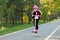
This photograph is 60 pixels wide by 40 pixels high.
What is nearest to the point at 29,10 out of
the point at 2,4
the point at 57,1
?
the point at 2,4

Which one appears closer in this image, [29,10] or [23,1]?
[23,1]

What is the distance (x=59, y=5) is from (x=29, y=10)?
57.7 m

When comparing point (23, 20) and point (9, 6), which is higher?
point (9, 6)

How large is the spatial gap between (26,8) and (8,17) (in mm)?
8846

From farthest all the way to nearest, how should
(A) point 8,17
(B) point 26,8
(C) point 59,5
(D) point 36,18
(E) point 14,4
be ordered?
(C) point 59,5, (B) point 26,8, (E) point 14,4, (A) point 8,17, (D) point 36,18

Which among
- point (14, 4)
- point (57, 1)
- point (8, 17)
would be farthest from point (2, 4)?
point (57, 1)

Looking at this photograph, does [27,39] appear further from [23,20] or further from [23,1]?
[23,20]

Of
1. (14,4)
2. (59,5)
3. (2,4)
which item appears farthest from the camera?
(59,5)

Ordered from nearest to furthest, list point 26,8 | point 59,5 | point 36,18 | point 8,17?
point 36,18 < point 8,17 < point 26,8 < point 59,5

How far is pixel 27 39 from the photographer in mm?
15969

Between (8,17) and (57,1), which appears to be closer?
(8,17)

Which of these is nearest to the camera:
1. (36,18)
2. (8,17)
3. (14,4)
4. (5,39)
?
(5,39)

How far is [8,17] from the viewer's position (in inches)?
1569

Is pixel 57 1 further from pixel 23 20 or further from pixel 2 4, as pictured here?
pixel 2 4
